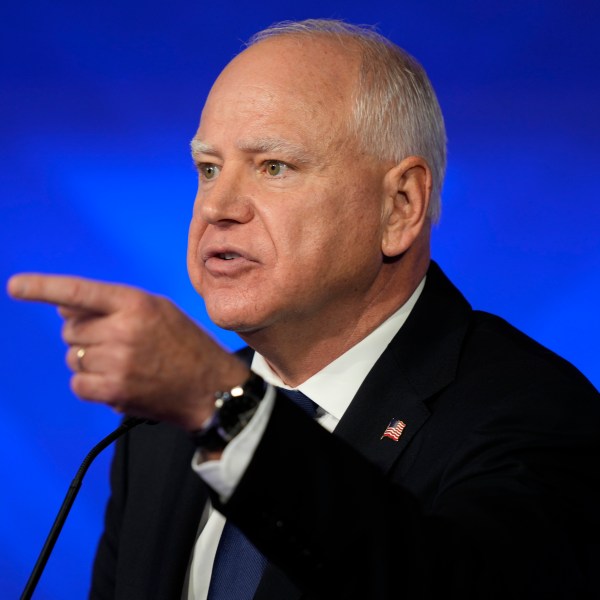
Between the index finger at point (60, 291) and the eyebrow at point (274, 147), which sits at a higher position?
the eyebrow at point (274, 147)

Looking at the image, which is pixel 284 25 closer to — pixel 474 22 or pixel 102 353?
pixel 474 22

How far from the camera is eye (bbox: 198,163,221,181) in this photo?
195 cm

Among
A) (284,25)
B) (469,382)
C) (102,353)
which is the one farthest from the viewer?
(284,25)

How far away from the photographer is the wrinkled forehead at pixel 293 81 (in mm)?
1858

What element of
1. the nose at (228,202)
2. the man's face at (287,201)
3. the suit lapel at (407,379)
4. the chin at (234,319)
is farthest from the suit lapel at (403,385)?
the nose at (228,202)

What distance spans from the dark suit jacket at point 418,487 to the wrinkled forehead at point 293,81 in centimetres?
42

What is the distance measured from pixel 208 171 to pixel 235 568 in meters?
0.74

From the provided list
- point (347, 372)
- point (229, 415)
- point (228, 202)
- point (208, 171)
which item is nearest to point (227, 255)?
point (228, 202)

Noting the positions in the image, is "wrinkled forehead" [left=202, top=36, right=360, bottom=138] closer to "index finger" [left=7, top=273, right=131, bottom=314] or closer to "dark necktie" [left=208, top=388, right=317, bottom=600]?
"dark necktie" [left=208, top=388, right=317, bottom=600]

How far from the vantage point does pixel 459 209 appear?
268 centimetres

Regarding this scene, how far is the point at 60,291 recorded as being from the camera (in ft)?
3.37

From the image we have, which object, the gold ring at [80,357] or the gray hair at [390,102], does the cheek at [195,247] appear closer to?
the gray hair at [390,102]

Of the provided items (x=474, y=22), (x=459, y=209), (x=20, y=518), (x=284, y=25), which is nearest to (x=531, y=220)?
(x=459, y=209)

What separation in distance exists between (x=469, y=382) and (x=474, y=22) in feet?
4.01
